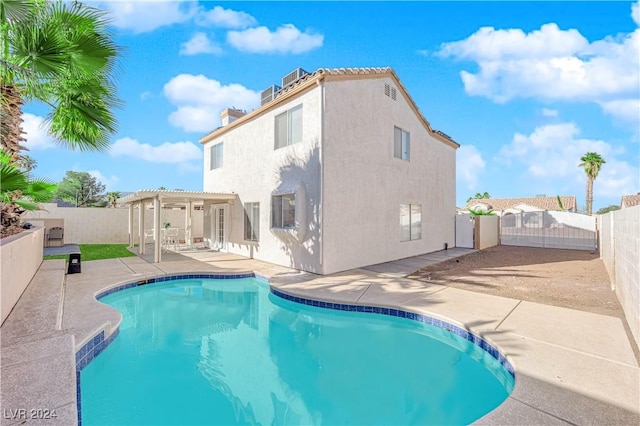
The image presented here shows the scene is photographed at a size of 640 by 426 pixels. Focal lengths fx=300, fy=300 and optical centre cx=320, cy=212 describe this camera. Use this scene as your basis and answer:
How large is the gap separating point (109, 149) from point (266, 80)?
8.05 m

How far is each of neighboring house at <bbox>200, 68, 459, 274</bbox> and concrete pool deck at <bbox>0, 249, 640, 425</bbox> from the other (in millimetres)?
1938

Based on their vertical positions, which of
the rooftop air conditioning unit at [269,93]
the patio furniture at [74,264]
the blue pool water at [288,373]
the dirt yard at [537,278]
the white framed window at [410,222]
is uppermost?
the rooftop air conditioning unit at [269,93]

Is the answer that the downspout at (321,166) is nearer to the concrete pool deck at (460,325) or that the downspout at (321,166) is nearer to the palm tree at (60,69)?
the concrete pool deck at (460,325)

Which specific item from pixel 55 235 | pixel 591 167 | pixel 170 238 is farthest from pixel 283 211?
pixel 591 167

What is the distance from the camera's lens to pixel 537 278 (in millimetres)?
9984

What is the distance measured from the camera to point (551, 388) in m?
3.62

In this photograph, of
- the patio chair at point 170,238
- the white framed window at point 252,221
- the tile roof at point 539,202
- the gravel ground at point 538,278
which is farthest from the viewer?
the tile roof at point 539,202

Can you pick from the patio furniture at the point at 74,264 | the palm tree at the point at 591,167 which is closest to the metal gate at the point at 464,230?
the patio furniture at the point at 74,264

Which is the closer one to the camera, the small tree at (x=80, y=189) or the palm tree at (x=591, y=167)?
the palm tree at (x=591, y=167)

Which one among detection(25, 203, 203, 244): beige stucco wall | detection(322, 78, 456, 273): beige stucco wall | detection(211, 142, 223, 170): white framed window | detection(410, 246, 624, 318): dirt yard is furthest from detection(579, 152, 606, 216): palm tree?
detection(25, 203, 203, 244): beige stucco wall

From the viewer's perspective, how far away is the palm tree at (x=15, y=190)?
551 centimetres

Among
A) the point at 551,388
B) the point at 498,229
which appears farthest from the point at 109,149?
the point at 498,229

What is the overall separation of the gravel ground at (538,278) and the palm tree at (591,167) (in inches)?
1132

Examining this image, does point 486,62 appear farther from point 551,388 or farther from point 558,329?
point 551,388
